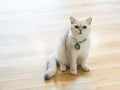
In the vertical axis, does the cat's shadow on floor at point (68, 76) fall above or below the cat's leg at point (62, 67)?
below

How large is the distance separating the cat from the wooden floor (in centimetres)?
7

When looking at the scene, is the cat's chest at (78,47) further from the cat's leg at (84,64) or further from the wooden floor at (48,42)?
the wooden floor at (48,42)

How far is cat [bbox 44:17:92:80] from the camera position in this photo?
173cm

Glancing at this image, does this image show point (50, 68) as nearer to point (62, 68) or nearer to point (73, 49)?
point (62, 68)

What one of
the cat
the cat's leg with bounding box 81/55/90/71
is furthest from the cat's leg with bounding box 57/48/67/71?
the cat's leg with bounding box 81/55/90/71

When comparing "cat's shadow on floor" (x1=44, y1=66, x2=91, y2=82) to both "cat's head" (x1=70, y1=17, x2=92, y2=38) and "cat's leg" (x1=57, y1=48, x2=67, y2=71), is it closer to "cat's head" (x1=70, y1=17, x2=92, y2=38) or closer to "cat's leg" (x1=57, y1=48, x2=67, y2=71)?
"cat's leg" (x1=57, y1=48, x2=67, y2=71)

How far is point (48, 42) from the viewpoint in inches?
91.3

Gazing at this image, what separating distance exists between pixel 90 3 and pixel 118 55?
1.23 m

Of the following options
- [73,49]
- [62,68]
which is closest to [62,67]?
[62,68]

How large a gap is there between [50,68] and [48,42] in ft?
1.60

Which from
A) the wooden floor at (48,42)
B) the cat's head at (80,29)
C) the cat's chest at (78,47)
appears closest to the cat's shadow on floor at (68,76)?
the wooden floor at (48,42)

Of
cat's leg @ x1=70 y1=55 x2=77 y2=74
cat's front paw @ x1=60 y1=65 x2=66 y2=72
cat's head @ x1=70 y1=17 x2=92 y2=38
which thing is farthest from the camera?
cat's front paw @ x1=60 y1=65 x2=66 y2=72

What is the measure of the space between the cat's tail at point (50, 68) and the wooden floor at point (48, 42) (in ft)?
0.15

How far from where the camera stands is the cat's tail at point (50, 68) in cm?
184
